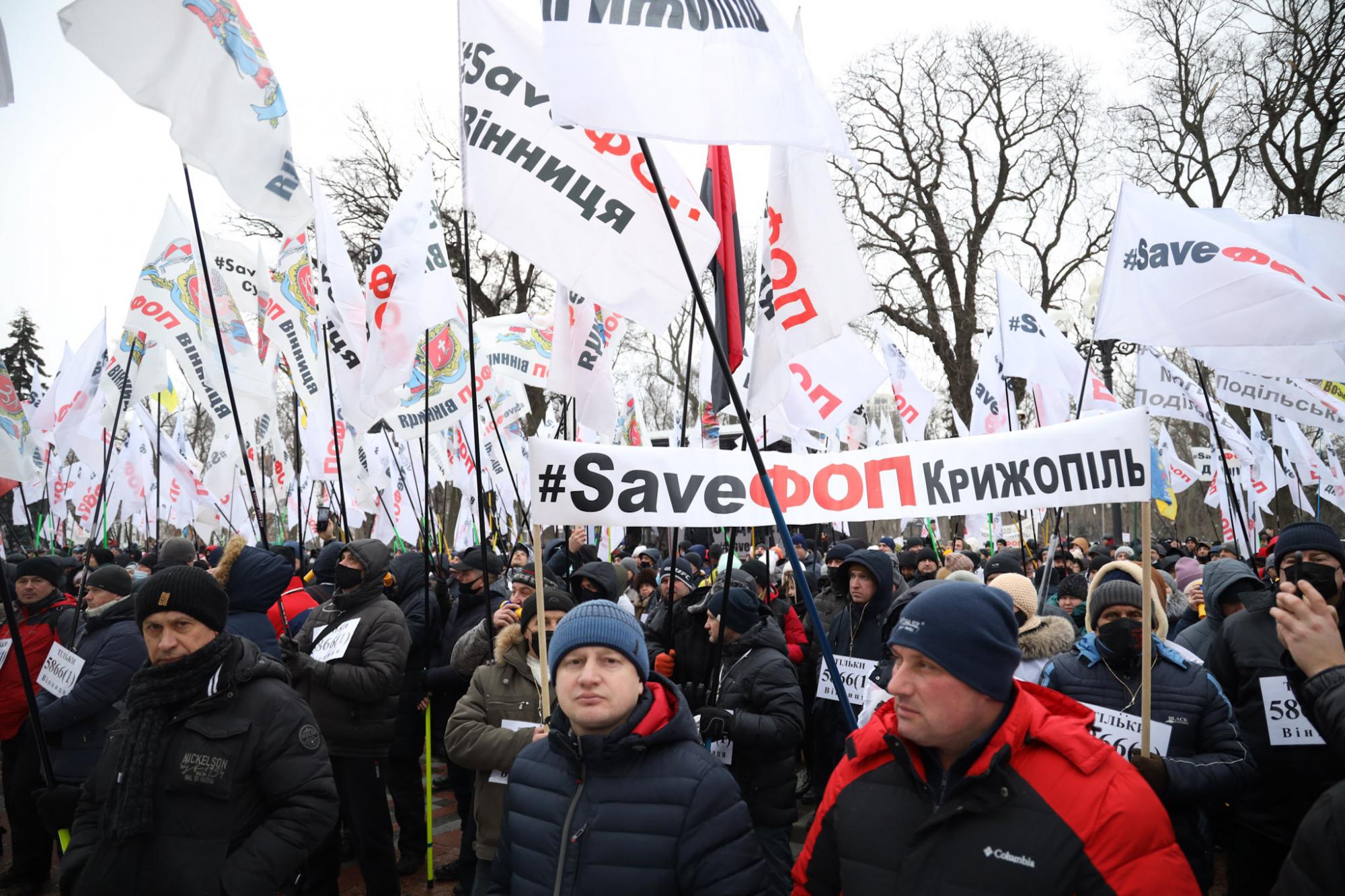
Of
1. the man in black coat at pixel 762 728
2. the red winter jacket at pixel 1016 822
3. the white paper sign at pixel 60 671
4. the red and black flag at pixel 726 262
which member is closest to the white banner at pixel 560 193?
the red and black flag at pixel 726 262

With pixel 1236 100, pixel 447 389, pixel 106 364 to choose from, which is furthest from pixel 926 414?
pixel 1236 100

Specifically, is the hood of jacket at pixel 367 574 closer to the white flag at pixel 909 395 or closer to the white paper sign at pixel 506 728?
the white paper sign at pixel 506 728

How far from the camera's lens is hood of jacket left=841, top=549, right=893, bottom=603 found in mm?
5723

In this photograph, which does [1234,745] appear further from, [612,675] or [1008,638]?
[612,675]

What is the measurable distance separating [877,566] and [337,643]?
10.5ft

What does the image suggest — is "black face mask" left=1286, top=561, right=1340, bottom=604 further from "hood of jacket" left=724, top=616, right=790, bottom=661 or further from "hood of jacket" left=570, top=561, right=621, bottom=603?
"hood of jacket" left=570, top=561, right=621, bottom=603

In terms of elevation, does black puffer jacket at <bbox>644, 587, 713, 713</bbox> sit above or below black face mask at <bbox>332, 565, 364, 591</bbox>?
below

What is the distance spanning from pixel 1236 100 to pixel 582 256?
21121 millimetres

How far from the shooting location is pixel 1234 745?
3.41 m

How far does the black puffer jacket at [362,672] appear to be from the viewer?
184 inches

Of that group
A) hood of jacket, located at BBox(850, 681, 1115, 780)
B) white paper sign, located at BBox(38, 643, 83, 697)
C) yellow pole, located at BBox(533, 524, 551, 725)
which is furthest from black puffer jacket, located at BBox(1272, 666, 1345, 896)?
white paper sign, located at BBox(38, 643, 83, 697)

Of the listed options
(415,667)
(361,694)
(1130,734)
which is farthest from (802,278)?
(415,667)

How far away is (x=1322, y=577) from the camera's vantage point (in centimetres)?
360

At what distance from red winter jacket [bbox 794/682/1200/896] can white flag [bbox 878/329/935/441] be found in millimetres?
9007
